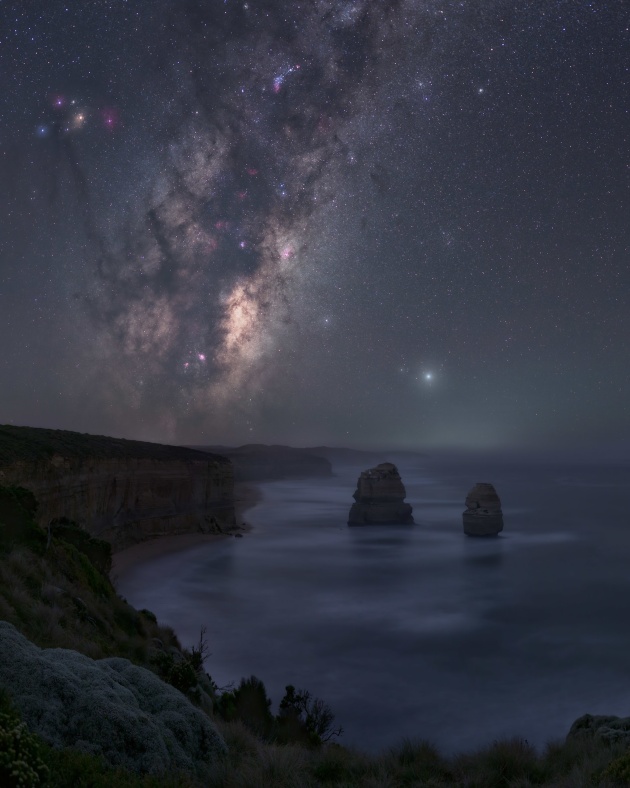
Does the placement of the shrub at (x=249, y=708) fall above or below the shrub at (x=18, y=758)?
below

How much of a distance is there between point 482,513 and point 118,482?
37.1 metres

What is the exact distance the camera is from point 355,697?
22.2 meters

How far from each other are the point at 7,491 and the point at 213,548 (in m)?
32.9

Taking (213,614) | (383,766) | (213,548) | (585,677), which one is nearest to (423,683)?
(585,677)

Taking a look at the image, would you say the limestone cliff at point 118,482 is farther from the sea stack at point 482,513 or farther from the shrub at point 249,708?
the sea stack at point 482,513

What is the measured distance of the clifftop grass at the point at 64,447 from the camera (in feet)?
102

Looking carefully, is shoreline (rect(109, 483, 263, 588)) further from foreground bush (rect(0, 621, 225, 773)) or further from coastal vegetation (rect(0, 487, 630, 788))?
foreground bush (rect(0, 621, 225, 773))

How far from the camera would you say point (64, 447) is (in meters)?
36.5

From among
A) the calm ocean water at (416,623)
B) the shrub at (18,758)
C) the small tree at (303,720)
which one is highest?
the shrub at (18,758)

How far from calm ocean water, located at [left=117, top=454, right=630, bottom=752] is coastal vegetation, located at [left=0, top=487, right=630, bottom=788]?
212 inches

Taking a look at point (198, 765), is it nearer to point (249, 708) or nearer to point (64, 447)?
point (249, 708)

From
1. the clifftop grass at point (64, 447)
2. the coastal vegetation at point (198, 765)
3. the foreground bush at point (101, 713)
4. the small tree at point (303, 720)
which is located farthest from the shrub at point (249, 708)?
the clifftop grass at point (64, 447)

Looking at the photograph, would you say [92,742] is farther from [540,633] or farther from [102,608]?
[540,633]

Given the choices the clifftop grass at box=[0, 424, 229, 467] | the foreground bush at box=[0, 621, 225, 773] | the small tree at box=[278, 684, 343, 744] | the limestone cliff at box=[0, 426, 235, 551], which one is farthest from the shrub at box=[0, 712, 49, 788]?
the clifftop grass at box=[0, 424, 229, 467]
